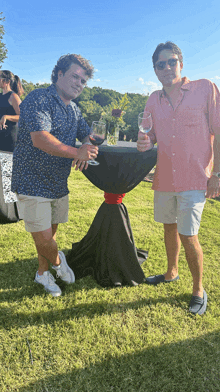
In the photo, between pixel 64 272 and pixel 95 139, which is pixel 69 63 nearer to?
pixel 95 139

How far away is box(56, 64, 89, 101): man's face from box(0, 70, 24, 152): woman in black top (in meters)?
1.88

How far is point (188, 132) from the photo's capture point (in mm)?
2107

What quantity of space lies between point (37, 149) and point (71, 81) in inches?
25.4

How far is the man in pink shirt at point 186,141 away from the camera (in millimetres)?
2078

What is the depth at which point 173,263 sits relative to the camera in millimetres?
Answer: 2750

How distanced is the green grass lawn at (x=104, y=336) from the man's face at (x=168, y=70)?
83.6 inches

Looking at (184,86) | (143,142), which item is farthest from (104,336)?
(184,86)

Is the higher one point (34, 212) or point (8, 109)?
point (8, 109)

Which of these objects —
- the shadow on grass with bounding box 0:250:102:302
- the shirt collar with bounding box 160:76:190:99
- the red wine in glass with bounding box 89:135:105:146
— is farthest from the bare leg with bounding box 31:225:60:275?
the shirt collar with bounding box 160:76:190:99

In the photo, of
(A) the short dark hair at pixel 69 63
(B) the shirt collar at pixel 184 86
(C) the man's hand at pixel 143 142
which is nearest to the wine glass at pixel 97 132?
(C) the man's hand at pixel 143 142

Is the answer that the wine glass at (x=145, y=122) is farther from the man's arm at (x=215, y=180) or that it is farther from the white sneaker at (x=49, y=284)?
the white sneaker at (x=49, y=284)

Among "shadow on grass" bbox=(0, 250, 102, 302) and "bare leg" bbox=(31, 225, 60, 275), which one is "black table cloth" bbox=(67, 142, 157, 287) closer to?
"shadow on grass" bbox=(0, 250, 102, 302)

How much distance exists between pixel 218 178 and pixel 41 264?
6.35ft

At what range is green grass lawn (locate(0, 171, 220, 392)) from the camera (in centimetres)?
168
